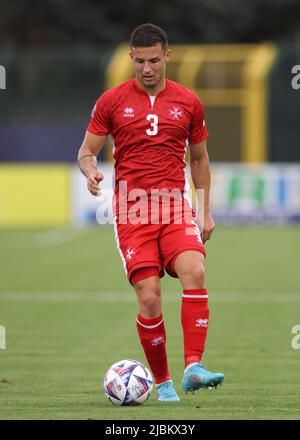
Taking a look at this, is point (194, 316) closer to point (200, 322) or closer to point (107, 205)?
point (200, 322)

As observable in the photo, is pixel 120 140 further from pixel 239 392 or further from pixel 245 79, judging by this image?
pixel 245 79

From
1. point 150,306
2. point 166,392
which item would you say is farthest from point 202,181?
point 166,392

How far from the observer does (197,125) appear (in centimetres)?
906

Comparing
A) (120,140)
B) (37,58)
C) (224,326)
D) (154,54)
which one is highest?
(37,58)

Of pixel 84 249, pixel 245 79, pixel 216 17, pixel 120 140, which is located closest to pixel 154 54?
pixel 120 140

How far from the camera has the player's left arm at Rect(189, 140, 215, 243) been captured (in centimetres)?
923

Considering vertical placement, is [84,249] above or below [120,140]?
below

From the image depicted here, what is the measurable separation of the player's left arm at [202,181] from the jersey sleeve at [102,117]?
63cm

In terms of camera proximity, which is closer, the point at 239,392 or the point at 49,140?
the point at 239,392

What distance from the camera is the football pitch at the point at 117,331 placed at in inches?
339

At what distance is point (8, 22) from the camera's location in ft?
151

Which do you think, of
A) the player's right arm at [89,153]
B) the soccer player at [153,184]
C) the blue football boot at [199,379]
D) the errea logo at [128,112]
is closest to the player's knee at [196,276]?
the soccer player at [153,184]

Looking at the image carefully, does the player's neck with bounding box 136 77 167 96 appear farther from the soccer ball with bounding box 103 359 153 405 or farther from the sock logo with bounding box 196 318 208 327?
the soccer ball with bounding box 103 359 153 405

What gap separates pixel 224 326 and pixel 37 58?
85.2 feet
